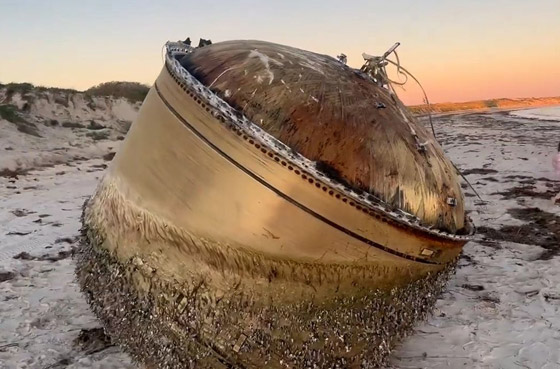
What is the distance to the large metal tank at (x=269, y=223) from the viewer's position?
2436 mm

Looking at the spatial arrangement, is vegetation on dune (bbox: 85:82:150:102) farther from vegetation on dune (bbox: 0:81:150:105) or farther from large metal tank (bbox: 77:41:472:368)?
large metal tank (bbox: 77:41:472:368)

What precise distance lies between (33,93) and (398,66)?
24.5 meters

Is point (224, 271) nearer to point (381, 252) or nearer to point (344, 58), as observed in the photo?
point (381, 252)

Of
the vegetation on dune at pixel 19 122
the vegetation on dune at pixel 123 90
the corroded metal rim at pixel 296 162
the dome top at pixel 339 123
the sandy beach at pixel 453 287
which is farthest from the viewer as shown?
the vegetation on dune at pixel 123 90

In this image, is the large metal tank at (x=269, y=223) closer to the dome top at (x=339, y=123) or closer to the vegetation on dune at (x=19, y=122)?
the dome top at (x=339, y=123)

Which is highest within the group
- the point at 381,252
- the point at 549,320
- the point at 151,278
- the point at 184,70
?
the point at 184,70

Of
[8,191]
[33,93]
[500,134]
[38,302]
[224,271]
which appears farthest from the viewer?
[33,93]

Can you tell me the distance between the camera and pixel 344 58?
340cm

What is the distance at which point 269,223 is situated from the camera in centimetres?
242

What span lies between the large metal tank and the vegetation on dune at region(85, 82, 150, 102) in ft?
98.6

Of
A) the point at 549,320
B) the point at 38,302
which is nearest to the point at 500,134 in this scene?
the point at 549,320

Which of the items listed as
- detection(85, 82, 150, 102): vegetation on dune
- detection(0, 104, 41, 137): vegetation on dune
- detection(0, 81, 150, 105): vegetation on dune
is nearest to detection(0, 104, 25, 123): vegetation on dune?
detection(0, 104, 41, 137): vegetation on dune

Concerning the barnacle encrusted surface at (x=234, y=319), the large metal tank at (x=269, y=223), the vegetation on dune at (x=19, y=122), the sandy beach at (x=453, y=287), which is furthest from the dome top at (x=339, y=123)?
the vegetation on dune at (x=19, y=122)

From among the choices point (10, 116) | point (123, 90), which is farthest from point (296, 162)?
point (123, 90)
